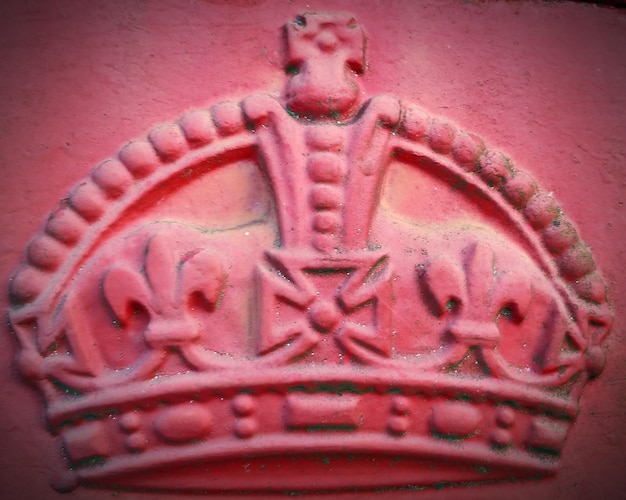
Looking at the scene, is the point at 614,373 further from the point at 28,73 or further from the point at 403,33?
the point at 28,73

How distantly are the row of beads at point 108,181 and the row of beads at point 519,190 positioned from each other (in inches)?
11.4

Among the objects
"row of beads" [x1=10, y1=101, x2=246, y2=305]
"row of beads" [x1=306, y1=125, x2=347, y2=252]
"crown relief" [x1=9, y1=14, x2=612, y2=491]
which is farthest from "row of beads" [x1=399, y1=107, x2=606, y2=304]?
"row of beads" [x1=10, y1=101, x2=246, y2=305]

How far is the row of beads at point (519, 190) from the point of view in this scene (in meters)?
0.80

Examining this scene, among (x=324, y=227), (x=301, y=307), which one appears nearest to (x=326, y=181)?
(x=324, y=227)

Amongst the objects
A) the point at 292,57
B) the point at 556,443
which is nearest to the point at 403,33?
the point at 292,57

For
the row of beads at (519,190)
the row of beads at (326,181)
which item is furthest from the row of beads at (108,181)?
the row of beads at (519,190)

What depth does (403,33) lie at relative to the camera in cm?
84

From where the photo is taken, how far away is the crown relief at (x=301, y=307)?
0.73 metres

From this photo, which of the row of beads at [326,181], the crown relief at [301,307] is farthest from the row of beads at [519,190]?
the row of beads at [326,181]

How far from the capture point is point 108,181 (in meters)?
0.76

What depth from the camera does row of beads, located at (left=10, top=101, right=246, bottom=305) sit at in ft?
2.43

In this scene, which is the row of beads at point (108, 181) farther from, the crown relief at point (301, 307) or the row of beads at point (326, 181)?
the row of beads at point (326, 181)

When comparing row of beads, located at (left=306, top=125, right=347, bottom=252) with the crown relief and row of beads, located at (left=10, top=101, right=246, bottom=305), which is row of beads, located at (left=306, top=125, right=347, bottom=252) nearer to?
the crown relief

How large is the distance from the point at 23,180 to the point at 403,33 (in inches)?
25.3
